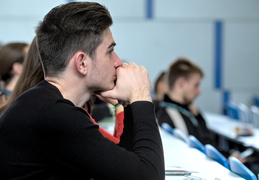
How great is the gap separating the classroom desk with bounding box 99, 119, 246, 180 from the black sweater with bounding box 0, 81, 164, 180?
55cm

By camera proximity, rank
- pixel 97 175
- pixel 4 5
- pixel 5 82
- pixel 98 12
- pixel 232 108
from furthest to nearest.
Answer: pixel 4 5 → pixel 232 108 → pixel 5 82 → pixel 98 12 → pixel 97 175

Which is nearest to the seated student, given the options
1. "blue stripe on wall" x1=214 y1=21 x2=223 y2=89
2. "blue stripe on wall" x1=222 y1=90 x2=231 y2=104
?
"blue stripe on wall" x1=214 y1=21 x2=223 y2=89

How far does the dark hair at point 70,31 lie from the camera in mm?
1376

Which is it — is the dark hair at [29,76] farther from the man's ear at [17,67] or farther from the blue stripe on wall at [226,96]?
the blue stripe on wall at [226,96]

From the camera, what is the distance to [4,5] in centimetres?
782

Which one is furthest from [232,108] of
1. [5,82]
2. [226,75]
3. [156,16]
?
[5,82]

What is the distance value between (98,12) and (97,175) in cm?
53

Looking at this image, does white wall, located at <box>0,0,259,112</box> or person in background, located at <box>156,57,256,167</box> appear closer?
person in background, located at <box>156,57,256,167</box>

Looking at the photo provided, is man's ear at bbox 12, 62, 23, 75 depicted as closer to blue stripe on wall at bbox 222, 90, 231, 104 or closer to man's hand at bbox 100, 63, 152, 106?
man's hand at bbox 100, 63, 152, 106

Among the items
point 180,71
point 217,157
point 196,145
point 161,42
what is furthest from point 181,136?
point 161,42

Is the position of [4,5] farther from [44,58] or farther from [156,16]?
[44,58]

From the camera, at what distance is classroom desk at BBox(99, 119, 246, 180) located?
6.10ft

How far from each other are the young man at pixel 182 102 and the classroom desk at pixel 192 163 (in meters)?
0.72

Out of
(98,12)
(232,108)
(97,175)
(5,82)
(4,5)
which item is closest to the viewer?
(97,175)
